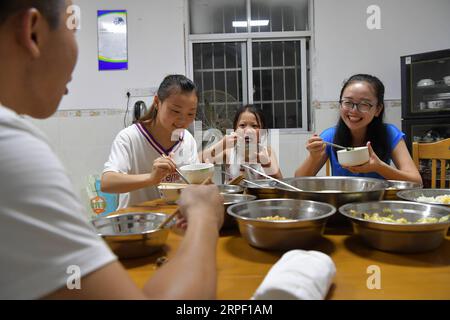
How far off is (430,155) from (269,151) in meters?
1.02

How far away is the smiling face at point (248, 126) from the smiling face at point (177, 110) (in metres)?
0.59

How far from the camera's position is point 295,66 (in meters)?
3.65

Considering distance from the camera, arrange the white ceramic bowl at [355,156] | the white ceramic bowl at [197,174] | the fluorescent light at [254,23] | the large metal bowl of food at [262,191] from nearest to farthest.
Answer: the large metal bowl of food at [262,191] < the white ceramic bowl at [197,174] < the white ceramic bowl at [355,156] < the fluorescent light at [254,23]

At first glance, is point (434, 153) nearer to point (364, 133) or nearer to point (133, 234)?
point (364, 133)

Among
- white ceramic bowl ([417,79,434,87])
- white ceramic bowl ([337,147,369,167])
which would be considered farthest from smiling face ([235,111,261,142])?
white ceramic bowl ([417,79,434,87])

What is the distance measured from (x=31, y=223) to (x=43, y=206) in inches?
1.1

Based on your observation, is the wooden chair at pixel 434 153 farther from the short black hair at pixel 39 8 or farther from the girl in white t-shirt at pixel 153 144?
the short black hair at pixel 39 8

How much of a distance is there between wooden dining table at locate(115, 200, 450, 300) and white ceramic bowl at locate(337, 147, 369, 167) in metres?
0.60

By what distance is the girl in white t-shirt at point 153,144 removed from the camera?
1.73 m

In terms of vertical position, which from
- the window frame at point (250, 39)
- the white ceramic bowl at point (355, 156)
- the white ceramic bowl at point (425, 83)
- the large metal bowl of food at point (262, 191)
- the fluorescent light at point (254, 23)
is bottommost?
the large metal bowl of food at point (262, 191)

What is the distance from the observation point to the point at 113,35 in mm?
3451

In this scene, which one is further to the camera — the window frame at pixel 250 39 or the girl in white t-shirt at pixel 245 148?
the window frame at pixel 250 39

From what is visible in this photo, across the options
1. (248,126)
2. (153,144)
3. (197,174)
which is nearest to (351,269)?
(197,174)

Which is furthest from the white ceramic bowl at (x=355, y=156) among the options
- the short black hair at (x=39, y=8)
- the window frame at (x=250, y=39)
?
the window frame at (x=250, y=39)
